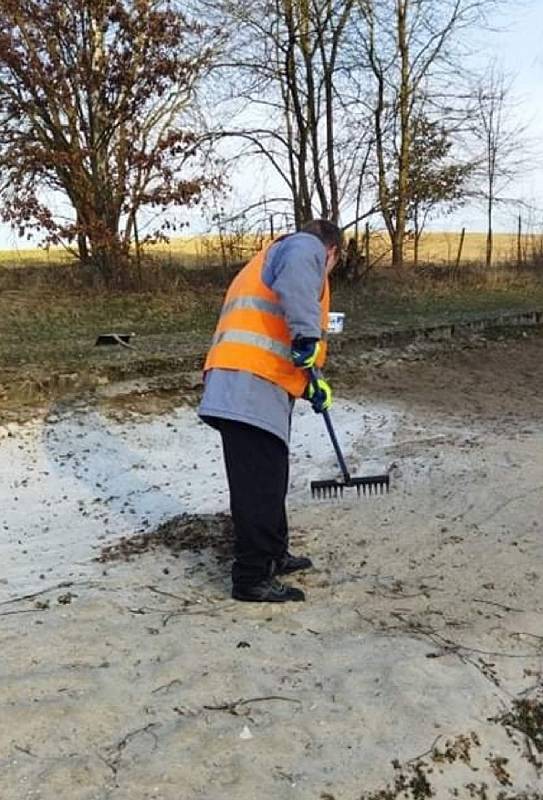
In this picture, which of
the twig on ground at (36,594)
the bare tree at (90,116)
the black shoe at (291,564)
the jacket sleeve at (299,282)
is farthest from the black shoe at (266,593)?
the bare tree at (90,116)

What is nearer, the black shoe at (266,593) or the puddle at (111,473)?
the black shoe at (266,593)

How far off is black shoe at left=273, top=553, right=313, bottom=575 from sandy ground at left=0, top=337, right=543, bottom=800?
115 millimetres

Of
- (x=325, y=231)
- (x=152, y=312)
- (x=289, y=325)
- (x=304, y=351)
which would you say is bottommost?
(x=152, y=312)

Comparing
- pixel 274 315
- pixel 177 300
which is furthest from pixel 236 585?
pixel 177 300

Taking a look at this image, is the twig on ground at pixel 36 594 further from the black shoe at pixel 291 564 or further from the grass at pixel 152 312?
the grass at pixel 152 312

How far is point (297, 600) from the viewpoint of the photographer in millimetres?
4250

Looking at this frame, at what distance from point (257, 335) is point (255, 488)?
2.34 ft

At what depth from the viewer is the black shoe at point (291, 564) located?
455cm

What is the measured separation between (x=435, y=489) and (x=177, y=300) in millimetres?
8605

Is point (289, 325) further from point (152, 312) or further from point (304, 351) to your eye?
point (152, 312)

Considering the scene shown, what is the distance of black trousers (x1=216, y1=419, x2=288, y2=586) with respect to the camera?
4043 millimetres

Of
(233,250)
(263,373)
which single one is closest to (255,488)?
(263,373)

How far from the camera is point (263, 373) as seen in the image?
158 inches

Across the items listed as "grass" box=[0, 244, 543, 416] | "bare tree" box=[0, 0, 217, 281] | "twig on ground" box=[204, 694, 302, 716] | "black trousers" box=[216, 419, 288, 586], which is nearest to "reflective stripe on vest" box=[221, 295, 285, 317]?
"black trousers" box=[216, 419, 288, 586]
